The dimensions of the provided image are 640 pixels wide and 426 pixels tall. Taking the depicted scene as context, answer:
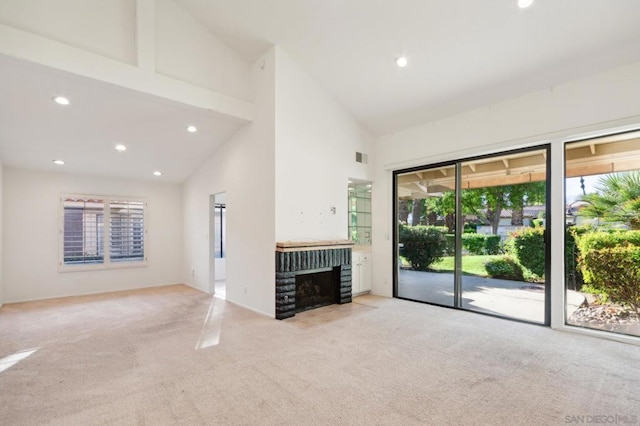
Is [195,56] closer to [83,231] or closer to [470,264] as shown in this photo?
[83,231]

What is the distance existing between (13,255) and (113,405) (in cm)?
501

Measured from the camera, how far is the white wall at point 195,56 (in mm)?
4145

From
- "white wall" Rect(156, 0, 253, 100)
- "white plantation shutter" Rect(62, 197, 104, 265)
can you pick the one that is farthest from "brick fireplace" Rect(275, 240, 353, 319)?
"white plantation shutter" Rect(62, 197, 104, 265)

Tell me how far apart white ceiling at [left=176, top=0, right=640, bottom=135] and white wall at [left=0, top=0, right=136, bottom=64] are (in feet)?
2.86

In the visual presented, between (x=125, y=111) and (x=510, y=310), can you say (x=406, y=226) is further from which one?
(x=125, y=111)

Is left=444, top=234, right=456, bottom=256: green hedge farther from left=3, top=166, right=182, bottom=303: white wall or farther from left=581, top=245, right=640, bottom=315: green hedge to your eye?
left=3, top=166, right=182, bottom=303: white wall

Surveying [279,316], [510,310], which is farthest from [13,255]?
[510,310]

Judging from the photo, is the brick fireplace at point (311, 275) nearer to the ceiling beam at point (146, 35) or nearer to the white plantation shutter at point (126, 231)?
the ceiling beam at point (146, 35)

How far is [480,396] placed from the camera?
2.37 m

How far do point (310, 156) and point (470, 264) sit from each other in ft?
9.78

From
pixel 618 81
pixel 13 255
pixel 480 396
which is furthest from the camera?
pixel 13 255

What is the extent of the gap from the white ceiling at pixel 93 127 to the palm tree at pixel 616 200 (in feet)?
16.6

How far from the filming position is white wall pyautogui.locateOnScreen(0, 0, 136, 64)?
3164 mm

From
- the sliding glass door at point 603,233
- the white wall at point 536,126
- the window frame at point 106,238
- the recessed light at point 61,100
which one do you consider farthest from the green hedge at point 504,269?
the window frame at point 106,238
